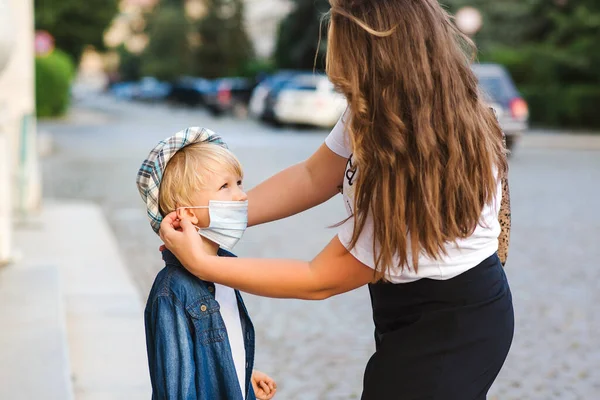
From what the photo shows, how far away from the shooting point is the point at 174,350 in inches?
85.3

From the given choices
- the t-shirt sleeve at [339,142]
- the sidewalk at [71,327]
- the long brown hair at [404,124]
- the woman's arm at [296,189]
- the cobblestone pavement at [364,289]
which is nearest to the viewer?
the long brown hair at [404,124]

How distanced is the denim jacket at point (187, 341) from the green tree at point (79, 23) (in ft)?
138

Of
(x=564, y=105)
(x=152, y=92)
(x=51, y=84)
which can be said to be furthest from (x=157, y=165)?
(x=152, y=92)

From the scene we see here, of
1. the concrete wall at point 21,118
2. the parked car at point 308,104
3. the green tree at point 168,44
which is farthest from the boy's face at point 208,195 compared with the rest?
the green tree at point 168,44

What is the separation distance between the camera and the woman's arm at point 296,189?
96.6 inches

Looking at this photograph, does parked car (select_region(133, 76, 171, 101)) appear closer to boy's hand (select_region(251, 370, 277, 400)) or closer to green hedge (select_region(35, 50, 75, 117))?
green hedge (select_region(35, 50, 75, 117))

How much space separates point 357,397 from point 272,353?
82 cm

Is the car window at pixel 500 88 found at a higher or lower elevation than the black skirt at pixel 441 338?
lower

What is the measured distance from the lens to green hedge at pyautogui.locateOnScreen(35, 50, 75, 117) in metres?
31.4

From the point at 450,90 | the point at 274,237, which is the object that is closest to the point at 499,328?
the point at 450,90

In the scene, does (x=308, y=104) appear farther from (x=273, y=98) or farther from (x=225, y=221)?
(x=225, y=221)

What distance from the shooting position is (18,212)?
848 centimetres

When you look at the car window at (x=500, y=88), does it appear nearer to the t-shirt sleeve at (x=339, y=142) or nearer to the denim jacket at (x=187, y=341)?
the t-shirt sleeve at (x=339, y=142)

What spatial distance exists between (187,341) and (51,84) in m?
31.3
